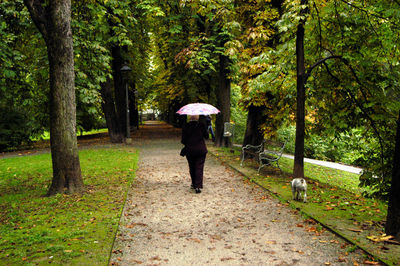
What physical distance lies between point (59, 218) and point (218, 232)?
9.85ft

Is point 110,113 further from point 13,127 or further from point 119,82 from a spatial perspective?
point 13,127

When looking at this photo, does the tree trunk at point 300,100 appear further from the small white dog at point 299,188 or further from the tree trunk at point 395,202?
the tree trunk at point 395,202

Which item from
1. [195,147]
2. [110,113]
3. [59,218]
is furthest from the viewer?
[110,113]

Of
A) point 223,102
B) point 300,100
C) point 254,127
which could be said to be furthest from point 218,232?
point 223,102

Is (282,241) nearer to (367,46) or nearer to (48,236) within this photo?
(48,236)

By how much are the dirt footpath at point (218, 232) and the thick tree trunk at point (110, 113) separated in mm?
11556

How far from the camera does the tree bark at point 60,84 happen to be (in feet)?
22.7

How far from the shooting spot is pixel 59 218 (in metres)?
5.73

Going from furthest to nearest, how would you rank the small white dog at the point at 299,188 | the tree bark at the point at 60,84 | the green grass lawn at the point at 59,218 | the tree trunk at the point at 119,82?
the tree trunk at the point at 119,82 < the tree bark at the point at 60,84 < the small white dog at the point at 299,188 < the green grass lawn at the point at 59,218

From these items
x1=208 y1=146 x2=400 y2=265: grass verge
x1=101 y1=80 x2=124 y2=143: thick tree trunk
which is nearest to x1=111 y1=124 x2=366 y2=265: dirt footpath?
x1=208 y1=146 x2=400 y2=265: grass verge

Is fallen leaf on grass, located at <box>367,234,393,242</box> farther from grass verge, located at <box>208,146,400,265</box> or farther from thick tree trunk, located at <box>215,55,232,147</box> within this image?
thick tree trunk, located at <box>215,55,232,147</box>

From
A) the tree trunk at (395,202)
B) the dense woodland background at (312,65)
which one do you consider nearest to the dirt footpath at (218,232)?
the tree trunk at (395,202)

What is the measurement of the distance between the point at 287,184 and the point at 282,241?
392 centimetres

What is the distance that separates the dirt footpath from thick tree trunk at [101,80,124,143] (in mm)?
11556
